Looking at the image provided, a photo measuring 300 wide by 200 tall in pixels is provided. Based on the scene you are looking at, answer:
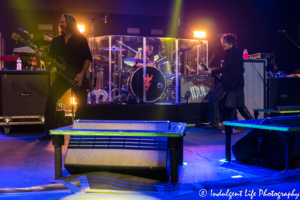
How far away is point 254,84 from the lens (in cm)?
596

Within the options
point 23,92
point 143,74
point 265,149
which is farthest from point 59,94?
point 143,74

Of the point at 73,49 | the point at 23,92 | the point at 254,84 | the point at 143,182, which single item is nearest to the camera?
the point at 143,182

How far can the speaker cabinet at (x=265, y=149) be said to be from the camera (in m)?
2.34

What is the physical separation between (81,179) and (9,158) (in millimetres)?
1384

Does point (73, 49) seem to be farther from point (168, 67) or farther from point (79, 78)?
point (168, 67)

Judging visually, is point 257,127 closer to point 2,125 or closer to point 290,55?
point 2,125

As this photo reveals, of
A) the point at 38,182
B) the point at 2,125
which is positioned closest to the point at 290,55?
the point at 2,125

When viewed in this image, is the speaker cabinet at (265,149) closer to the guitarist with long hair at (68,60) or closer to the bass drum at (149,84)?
the guitarist with long hair at (68,60)

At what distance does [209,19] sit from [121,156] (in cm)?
1077

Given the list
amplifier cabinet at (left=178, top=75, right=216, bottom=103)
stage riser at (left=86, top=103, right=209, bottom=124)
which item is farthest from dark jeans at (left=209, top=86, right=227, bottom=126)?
amplifier cabinet at (left=178, top=75, right=216, bottom=103)

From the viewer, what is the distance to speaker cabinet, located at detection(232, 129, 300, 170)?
2338 mm

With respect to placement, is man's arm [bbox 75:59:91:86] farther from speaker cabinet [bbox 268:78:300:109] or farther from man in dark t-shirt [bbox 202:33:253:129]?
speaker cabinet [bbox 268:78:300:109]

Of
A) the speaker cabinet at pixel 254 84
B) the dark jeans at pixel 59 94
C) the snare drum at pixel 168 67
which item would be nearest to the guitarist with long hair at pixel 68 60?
the dark jeans at pixel 59 94

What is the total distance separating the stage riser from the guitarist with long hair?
1472 millimetres
